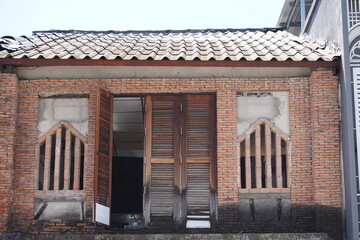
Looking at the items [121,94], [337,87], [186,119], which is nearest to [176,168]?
[186,119]

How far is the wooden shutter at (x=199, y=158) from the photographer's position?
11609 mm

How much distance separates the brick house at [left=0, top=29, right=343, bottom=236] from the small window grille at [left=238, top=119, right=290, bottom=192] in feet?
0.07

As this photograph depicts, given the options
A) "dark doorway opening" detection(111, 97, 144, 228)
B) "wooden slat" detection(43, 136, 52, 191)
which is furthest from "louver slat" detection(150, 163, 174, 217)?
"dark doorway opening" detection(111, 97, 144, 228)

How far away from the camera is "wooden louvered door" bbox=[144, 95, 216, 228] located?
1162cm

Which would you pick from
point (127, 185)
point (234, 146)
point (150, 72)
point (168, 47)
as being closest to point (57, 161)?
point (150, 72)

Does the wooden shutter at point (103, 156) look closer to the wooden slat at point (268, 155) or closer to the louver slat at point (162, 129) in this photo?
the louver slat at point (162, 129)

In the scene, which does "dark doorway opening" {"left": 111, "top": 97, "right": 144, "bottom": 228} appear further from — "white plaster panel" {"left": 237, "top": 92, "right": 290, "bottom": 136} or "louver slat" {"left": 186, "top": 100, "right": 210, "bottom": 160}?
"white plaster panel" {"left": 237, "top": 92, "right": 290, "bottom": 136}

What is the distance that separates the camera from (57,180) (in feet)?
38.1

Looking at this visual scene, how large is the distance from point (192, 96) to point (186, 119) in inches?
19.6

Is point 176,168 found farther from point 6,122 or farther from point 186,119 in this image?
point 6,122

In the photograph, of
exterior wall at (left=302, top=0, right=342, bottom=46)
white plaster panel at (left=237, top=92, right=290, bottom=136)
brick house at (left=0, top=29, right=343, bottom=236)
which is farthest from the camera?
white plaster panel at (left=237, top=92, right=290, bottom=136)

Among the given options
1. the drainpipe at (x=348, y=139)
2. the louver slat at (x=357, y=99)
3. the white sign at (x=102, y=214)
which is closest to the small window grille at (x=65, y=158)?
the white sign at (x=102, y=214)

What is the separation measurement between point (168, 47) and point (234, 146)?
2.59 metres

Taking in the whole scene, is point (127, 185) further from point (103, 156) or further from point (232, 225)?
point (232, 225)
